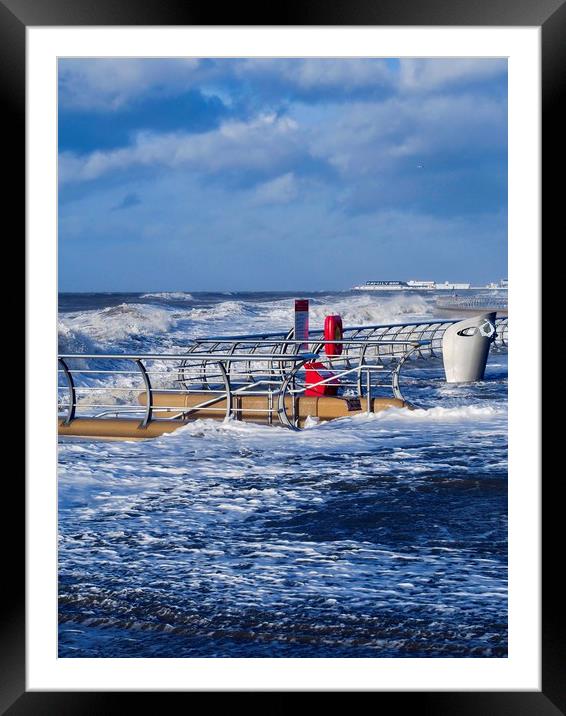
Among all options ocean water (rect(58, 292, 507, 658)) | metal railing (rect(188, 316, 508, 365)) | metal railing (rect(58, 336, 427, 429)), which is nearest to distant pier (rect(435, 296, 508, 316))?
metal railing (rect(188, 316, 508, 365))

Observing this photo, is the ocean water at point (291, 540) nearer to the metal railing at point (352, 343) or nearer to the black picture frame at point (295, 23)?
the black picture frame at point (295, 23)

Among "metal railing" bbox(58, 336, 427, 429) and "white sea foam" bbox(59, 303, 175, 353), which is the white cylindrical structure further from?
"white sea foam" bbox(59, 303, 175, 353)

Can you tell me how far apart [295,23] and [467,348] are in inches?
269

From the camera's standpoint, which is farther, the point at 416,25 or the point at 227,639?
the point at 227,639

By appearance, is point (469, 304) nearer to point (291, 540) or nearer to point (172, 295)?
point (172, 295)

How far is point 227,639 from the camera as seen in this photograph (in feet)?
7.48

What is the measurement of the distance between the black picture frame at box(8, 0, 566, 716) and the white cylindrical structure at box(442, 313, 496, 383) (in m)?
6.63

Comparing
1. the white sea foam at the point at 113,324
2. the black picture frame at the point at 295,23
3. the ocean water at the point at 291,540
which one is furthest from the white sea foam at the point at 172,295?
the black picture frame at the point at 295,23

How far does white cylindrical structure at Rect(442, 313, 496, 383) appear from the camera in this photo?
8.30 meters

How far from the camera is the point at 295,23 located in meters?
1.71
